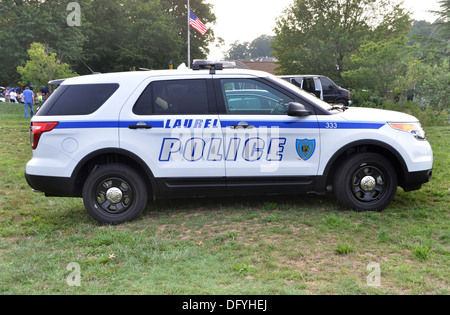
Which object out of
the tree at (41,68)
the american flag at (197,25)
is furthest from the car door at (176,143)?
the american flag at (197,25)

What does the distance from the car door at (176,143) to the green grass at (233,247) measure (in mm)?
504

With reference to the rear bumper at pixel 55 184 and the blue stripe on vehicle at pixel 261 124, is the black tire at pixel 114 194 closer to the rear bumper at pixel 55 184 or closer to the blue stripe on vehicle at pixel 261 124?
the rear bumper at pixel 55 184

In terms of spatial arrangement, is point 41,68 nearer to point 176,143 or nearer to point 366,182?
point 176,143

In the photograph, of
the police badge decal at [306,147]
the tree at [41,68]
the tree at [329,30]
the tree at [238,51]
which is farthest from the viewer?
the tree at [238,51]

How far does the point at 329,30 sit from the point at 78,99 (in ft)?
103

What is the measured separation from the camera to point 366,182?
5316 mm

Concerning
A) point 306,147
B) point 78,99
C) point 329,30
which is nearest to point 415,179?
point 306,147

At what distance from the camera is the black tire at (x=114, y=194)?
5.19 m

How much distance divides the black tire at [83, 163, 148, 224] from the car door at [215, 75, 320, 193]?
3.67 ft

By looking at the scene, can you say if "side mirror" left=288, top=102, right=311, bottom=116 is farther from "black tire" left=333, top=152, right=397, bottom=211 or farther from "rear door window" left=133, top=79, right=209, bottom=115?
"rear door window" left=133, top=79, right=209, bottom=115

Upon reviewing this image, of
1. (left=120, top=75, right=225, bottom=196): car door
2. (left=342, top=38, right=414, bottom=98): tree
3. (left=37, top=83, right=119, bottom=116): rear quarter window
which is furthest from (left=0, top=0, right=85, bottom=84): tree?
(left=120, top=75, right=225, bottom=196): car door

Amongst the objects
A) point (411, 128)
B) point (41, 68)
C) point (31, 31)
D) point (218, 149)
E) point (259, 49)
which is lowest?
point (218, 149)

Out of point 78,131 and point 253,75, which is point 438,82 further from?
point 78,131

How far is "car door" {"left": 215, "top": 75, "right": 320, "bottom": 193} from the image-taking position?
5219 millimetres
